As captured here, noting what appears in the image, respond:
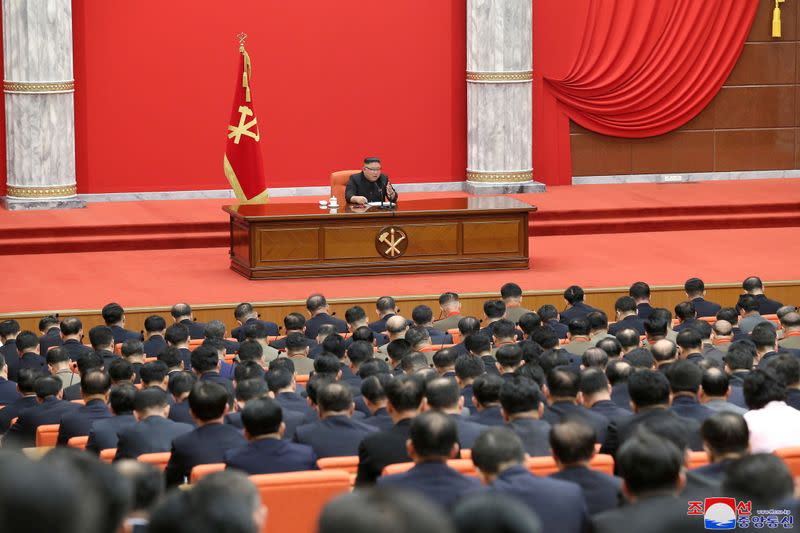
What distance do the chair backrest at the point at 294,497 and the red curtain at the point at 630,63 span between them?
10.6 metres

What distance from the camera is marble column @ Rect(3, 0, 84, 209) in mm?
12375

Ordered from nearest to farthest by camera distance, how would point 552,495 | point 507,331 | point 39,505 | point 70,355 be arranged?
1. point 39,505
2. point 552,495
3. point 507,331
4. point 70,355

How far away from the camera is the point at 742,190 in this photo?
44.4 feet

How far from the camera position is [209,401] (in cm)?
460

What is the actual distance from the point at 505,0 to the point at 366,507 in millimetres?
11902

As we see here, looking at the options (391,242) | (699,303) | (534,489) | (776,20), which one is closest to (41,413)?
(534,489)

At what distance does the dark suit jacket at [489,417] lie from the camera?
→ 4.81 m

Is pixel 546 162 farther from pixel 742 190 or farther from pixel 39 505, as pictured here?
pixel 39 505

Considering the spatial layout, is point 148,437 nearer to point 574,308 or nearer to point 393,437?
point 393,437

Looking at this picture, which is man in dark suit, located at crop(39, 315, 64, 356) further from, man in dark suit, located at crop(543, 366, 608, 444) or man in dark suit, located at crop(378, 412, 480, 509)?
man in dark suit, located at crop(378, 412, 480, 509)

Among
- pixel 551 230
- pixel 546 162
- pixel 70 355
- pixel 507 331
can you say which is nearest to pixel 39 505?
pixel 507 331

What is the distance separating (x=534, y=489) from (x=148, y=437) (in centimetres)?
195

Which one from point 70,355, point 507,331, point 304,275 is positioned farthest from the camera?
point 304,275

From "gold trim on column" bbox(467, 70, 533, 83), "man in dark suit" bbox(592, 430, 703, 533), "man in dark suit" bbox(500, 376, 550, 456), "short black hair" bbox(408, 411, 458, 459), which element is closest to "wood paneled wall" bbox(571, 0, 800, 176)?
"gold trim on column" bbox(467, 70, 533, 83)
